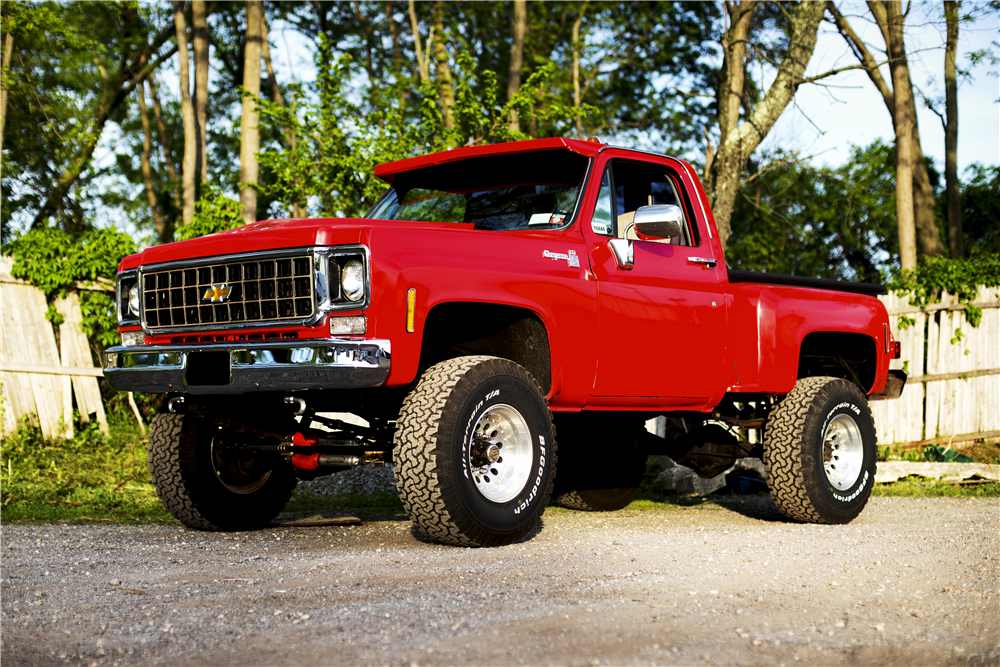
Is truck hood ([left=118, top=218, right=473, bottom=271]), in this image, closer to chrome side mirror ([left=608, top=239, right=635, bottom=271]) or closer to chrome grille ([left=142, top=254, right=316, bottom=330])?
chrome grille ([left=142, top=254, right=316, bottom=330])

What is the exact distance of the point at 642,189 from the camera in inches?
270

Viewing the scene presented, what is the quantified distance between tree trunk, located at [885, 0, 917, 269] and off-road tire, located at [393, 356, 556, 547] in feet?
45.4

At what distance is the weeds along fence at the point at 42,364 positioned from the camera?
965 cm

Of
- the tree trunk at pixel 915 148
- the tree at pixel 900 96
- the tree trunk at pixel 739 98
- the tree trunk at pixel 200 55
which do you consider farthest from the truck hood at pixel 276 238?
the tree trunk at pixel 915 148

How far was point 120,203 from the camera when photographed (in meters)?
40.6

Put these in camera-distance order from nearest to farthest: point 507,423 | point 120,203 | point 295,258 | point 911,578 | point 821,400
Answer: point 911,578 → point 295,258 → point 507,423 → point 821,400 → point 120,203

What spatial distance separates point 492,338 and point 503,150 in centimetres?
129

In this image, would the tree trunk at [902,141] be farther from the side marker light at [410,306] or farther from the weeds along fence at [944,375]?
the side marker light at [410,306]

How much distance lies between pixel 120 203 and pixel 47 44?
20.9m

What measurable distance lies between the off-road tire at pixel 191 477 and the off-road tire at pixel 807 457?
3.56 metres

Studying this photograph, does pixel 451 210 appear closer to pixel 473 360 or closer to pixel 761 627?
pixel 473 360

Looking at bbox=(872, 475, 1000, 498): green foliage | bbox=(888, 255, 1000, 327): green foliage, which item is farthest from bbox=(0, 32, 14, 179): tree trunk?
bbox=(872, 475, 1000, 498): green foliage

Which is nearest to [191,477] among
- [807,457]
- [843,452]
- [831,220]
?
[807,457]

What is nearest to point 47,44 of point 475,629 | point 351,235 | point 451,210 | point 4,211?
point 4,211
